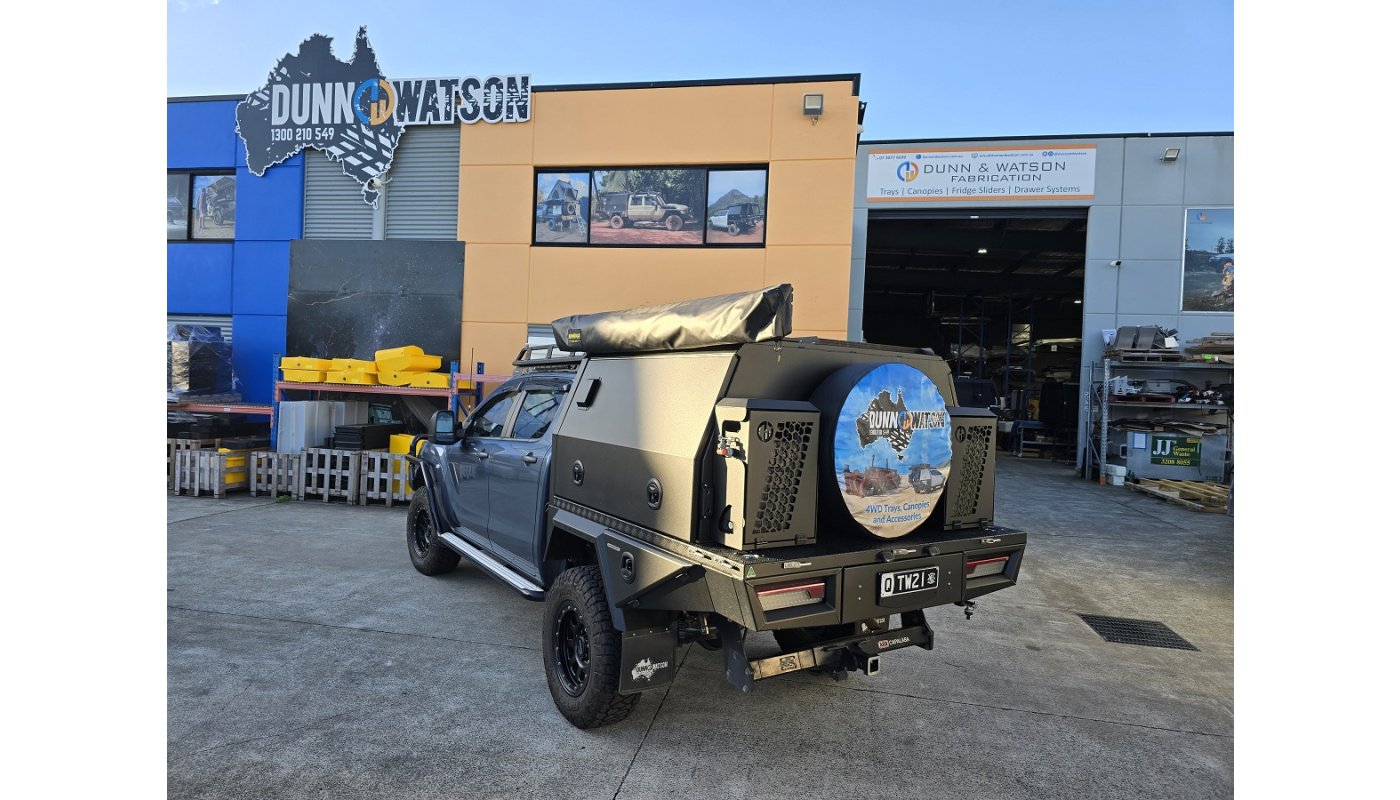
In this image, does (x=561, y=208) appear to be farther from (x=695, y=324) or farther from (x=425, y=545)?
(x=695, y=324)

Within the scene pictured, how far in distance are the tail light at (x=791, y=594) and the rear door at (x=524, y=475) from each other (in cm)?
187

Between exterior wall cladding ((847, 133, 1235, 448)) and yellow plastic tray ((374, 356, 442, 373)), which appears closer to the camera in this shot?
yellow plastic tray ((374, 356, 442, 373))

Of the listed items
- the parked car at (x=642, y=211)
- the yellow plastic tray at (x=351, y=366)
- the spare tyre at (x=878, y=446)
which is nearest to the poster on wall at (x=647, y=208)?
the parked car at (x=642, y=211)

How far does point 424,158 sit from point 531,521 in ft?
31.8

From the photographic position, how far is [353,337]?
38.0 ft

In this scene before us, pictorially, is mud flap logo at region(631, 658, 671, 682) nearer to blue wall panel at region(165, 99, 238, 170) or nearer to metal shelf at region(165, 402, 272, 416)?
metal shelf at region(165, 402, 272, 416)

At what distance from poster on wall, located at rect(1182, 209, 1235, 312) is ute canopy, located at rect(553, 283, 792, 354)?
50.6 feet

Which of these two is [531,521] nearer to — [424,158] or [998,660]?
[998,660]

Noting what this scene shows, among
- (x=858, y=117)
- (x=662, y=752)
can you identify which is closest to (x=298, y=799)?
(x=662, y=752)

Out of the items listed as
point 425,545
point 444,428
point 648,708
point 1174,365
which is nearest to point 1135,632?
point 648,708

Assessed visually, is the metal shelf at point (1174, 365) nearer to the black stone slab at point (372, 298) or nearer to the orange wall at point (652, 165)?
the orange wall at point (652, 165)

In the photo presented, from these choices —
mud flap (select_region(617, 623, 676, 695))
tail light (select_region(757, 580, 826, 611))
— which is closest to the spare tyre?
tail light (select_region(757, 580, 826, 611))

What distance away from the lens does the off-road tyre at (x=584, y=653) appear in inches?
122

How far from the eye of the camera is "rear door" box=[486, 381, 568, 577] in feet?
13.5
